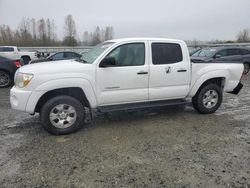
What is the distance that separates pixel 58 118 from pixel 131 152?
1621 millimetres

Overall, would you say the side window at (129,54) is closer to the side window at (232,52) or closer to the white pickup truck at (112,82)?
the white pickup truck at (112,82)

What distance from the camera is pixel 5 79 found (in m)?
10.3

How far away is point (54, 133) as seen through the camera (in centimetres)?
465

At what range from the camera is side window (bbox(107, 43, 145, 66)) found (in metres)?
4.94

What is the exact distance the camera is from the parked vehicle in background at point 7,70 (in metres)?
10.2

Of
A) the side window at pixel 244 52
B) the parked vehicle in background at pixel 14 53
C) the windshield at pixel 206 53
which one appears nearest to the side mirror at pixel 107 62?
the windshield at pixel 206 53

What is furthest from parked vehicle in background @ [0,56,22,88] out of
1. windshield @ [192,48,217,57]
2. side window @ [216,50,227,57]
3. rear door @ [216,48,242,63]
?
rear door @ [216,48,242,63]

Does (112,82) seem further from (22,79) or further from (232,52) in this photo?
(232,52)

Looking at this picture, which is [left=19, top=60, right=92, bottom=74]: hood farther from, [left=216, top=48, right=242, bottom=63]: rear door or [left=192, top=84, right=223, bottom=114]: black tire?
[left=216, top=48, right=242, bottom=63]: rear door

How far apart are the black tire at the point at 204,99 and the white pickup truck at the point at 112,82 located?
0.08 feet

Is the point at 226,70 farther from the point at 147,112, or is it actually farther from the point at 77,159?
the point at 77,159

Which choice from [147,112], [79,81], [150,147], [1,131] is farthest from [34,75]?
[147,112]

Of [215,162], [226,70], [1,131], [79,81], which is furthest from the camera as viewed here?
[226,70]

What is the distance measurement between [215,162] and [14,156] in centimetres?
314
